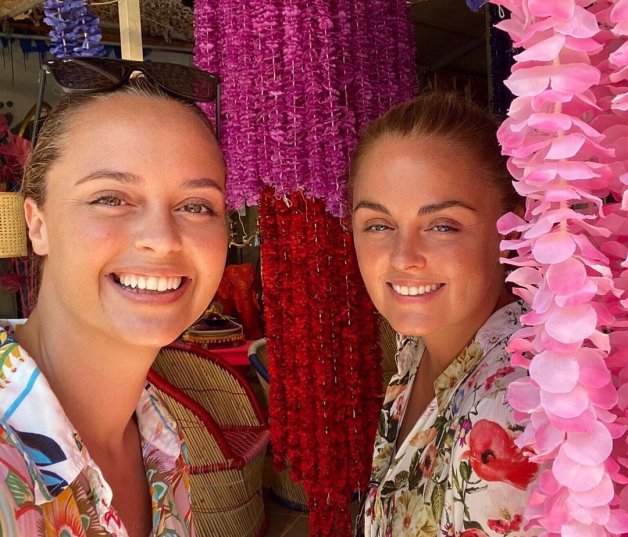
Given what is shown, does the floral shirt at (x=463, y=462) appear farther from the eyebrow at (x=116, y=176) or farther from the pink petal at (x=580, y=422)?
the eyebrow at (x=116, y=176)

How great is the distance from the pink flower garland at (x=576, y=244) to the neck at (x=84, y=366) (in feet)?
2.60

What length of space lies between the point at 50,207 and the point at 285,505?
11.0 feet

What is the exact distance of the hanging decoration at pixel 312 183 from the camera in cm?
220

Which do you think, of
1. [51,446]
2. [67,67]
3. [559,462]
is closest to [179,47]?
[67,67]

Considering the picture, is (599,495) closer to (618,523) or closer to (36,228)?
(618,523)

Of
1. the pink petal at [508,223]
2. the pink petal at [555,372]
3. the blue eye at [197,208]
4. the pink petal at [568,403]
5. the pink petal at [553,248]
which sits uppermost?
the blue eye at [197,208]

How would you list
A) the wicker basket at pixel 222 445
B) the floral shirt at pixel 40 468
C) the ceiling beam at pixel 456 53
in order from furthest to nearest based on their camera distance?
the ceiling beam at pixel 456 53 < the wicker basket at pixel 222 445 < the floral shirt at pixel 40 468

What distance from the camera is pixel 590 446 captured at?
529 mm

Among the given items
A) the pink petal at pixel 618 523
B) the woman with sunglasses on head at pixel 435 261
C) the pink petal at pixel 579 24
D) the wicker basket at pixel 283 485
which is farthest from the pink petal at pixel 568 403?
the wicker basket at pixel 283 485

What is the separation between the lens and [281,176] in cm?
226

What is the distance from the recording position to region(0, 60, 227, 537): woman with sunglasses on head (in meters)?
0.98

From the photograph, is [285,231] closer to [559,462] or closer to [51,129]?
[51,129]

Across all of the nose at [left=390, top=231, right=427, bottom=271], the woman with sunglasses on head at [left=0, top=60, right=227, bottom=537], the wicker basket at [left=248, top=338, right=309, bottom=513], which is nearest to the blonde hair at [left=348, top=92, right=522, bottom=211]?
the nose at [left=390, top=231, right=427, bottom=271]

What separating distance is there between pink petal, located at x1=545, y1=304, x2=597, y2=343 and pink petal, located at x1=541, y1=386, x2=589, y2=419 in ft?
0.16
